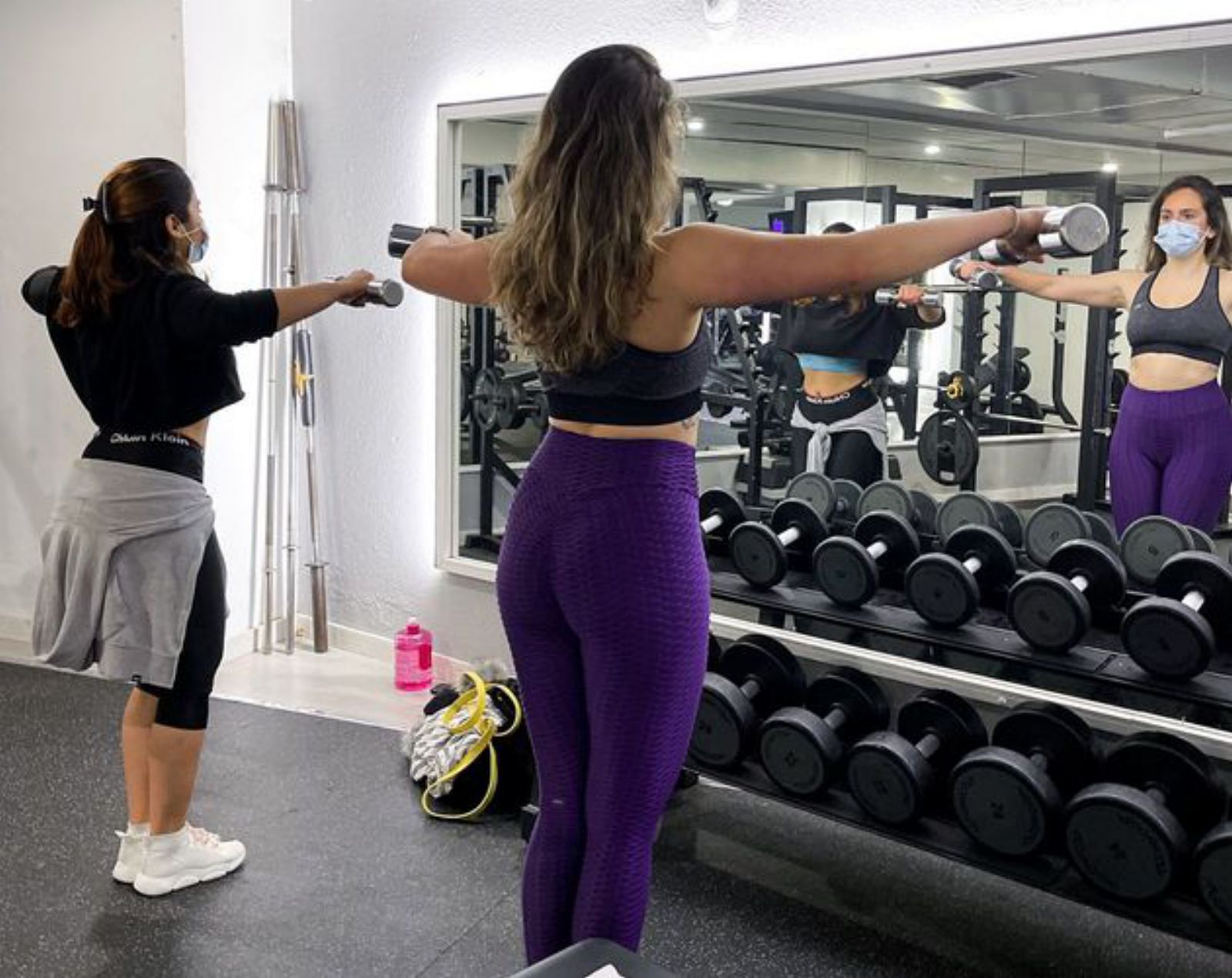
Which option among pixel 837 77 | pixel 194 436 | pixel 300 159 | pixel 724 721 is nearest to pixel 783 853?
pixel 724 721

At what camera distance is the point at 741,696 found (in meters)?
2.32

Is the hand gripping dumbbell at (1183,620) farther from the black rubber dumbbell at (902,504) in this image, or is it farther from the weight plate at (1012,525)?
the black rubber dumbbell at (902,504)

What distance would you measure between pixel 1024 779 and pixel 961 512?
2.76 feet

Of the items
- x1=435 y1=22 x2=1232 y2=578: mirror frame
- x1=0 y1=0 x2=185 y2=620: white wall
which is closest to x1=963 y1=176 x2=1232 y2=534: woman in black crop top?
x1=435 y1=22 x2=1232 y2=578: mirror frame

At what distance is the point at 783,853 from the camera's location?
2469 millimetres

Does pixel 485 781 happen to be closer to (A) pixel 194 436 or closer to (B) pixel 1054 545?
(A) pixel 194 436

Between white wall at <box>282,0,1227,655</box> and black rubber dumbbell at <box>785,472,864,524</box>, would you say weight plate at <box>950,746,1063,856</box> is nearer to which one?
black rubber dumbbell at <box>785,472,864,524</box>

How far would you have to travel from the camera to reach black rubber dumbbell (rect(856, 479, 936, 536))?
273 centimetres

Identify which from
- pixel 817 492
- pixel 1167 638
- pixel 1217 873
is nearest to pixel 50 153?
pixel 817 492

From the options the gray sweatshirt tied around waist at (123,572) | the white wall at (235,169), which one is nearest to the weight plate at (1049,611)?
the gray sweatshirt tied around waist at (123,572)

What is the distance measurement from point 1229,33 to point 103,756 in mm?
2796

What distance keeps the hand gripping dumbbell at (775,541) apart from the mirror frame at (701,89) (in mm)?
351

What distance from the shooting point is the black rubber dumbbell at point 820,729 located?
7.18 ft

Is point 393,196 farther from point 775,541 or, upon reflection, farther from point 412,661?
point 775,541
